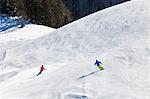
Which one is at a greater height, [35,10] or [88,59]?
[35,10]

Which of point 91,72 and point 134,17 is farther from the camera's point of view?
point 134,17

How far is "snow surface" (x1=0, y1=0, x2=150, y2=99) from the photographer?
44.9 feet

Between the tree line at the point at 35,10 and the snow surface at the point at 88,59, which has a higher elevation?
the tree line at the point at 35,10

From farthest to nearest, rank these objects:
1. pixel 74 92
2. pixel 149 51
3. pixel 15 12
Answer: pixel 15 12 < pixel 149 51 < pixel 74 92

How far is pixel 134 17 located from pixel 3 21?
25.9 m

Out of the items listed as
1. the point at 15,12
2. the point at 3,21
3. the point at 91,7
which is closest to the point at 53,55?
the point at 3,21

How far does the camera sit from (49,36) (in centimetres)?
2500

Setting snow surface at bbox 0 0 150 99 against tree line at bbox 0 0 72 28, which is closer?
snow surface at bbox 0 0 150 99

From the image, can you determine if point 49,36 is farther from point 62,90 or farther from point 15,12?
point 15,12

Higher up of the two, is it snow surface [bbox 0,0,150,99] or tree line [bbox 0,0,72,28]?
tree line [bbox 0,0,72,28]

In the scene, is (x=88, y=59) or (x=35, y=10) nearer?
(x=88, y=59)

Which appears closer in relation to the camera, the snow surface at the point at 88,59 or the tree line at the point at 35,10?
the snow surface at the point at 88,59

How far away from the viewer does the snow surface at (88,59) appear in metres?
13.7

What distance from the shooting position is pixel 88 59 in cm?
1798
